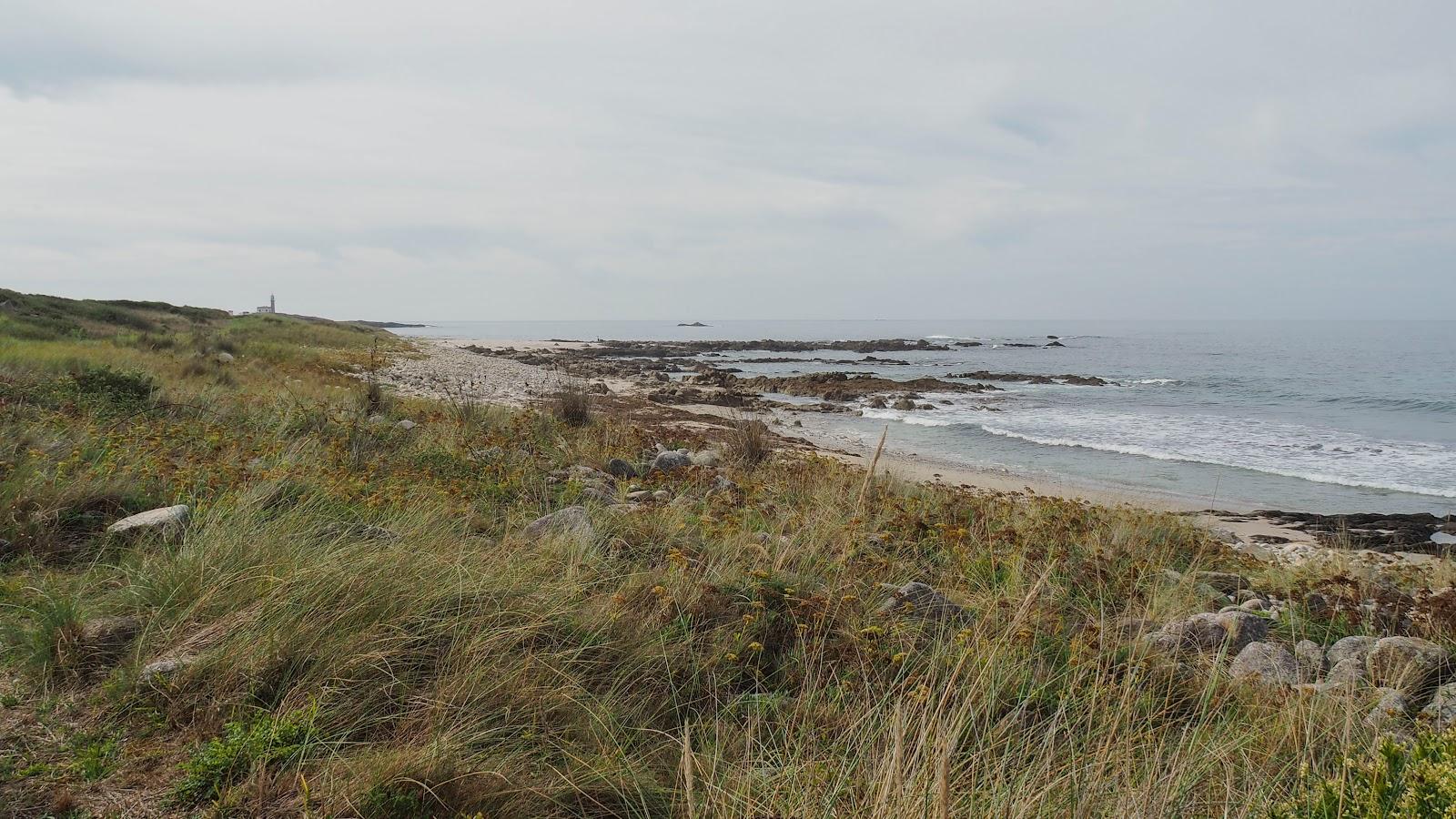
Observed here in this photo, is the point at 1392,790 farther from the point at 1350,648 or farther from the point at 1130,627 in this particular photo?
the point at 1350,648

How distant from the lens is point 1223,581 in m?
6.46

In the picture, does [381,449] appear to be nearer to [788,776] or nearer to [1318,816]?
[788,776]

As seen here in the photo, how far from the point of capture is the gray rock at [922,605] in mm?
3881

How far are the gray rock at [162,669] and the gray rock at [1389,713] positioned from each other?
422 centimetres

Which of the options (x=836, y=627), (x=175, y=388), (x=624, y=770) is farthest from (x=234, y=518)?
(x=175, y=388)

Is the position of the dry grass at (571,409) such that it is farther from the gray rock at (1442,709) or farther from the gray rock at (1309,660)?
the gray rock at (1442,709)

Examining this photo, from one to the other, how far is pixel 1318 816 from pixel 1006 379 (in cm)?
3814

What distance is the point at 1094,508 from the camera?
26.1ft

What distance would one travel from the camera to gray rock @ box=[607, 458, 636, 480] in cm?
832

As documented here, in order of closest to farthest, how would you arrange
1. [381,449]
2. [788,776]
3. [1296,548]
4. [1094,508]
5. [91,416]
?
[788,776] < [91,416] < [381,449] < [1094,508] < [1296,548]

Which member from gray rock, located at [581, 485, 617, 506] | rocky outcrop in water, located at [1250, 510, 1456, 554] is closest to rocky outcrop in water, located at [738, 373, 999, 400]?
rocky outcrop in water, located at [1250, 510, 1456, 554]

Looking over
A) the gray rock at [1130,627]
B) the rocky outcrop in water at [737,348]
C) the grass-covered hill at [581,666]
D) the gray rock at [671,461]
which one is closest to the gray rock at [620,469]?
the gray rock at [671,461]

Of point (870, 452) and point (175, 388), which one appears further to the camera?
→ point (870, 452)

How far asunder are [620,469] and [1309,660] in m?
6.11
